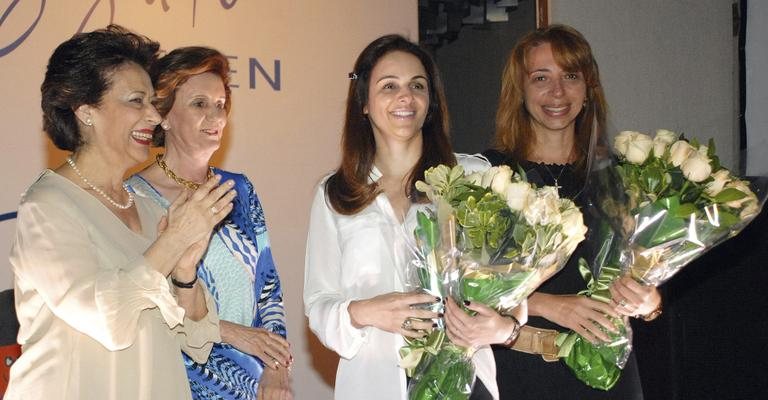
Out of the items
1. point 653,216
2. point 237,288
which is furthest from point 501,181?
point 237,288

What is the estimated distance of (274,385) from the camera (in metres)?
3.16

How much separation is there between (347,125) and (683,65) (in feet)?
11.8

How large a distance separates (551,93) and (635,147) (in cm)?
57

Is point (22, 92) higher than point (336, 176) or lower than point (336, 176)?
higher

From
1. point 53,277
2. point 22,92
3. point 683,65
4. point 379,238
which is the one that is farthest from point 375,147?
point 683,65

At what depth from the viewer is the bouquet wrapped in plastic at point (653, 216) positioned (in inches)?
98.7

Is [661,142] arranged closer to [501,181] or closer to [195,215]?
[501,181]

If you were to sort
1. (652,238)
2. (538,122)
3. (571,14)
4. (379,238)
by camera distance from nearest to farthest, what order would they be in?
1. (652,238)
2. (379,238)
3. (538,122)
4. (571,14)

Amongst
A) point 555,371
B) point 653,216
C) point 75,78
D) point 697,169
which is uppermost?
point 75,78

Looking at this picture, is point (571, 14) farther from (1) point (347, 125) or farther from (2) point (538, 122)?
(1) point (347, 125)

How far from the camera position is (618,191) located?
260 centimetres

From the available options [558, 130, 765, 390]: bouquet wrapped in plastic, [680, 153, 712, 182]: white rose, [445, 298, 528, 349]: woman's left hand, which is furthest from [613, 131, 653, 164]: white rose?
[445, 298, 528, 349]: woman's left hand

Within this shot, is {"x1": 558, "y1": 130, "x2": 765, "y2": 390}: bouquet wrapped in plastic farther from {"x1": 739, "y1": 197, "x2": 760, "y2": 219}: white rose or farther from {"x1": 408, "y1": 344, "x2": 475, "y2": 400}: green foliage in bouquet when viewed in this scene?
{"x1": 408, "y1": 344, "x2": 475, "y2": 400}: green foliage in bouquet

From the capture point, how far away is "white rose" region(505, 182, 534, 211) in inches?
89.9
